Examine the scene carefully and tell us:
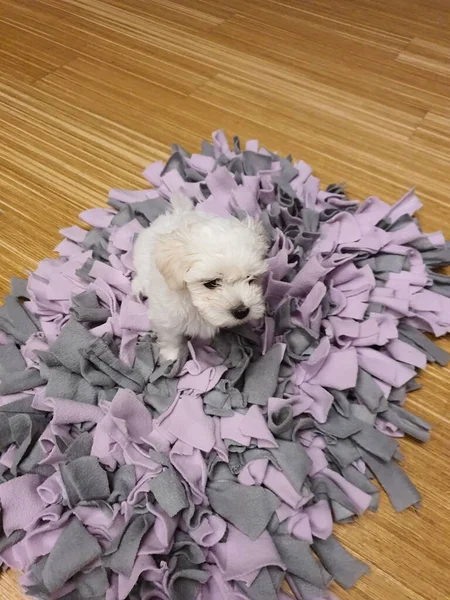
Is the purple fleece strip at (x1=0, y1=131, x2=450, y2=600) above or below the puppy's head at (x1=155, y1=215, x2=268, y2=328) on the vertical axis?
below

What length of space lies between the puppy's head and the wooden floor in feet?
1.72

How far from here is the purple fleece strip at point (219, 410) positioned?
1.05 metres

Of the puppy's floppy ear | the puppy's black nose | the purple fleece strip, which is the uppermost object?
the puppy's floppy ear

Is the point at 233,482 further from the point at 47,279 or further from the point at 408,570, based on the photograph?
the point at 47,279

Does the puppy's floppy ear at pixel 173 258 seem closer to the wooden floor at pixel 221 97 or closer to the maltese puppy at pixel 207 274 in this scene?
the maltese puppy at pixel 207 274

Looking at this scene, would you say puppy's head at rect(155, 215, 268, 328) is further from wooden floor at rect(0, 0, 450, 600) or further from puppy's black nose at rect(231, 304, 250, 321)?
wooden floor at rect(0, 0, 450, 600)

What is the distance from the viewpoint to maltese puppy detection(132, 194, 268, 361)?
3.48 ft

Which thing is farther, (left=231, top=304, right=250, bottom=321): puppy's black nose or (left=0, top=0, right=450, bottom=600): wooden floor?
(left=0, top=0, right=450, bottom=600): wooden floor

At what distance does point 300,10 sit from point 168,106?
1.06m

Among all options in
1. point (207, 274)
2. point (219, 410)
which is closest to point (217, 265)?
point (207, 274)

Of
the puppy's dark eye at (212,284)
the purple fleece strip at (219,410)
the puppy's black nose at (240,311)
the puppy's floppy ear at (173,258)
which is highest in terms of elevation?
the puppy's floppy ear at (173,258)

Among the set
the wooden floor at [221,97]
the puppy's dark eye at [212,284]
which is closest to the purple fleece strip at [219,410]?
the wooden floor at [221,97]

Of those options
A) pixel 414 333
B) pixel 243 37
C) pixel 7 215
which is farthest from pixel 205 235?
pixel 243 37

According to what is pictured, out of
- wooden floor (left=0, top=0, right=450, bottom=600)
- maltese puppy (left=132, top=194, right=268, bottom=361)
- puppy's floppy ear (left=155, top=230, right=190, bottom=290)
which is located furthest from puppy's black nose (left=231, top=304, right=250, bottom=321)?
wooden floor (left=0, top=0, right=450, bottom=600)
